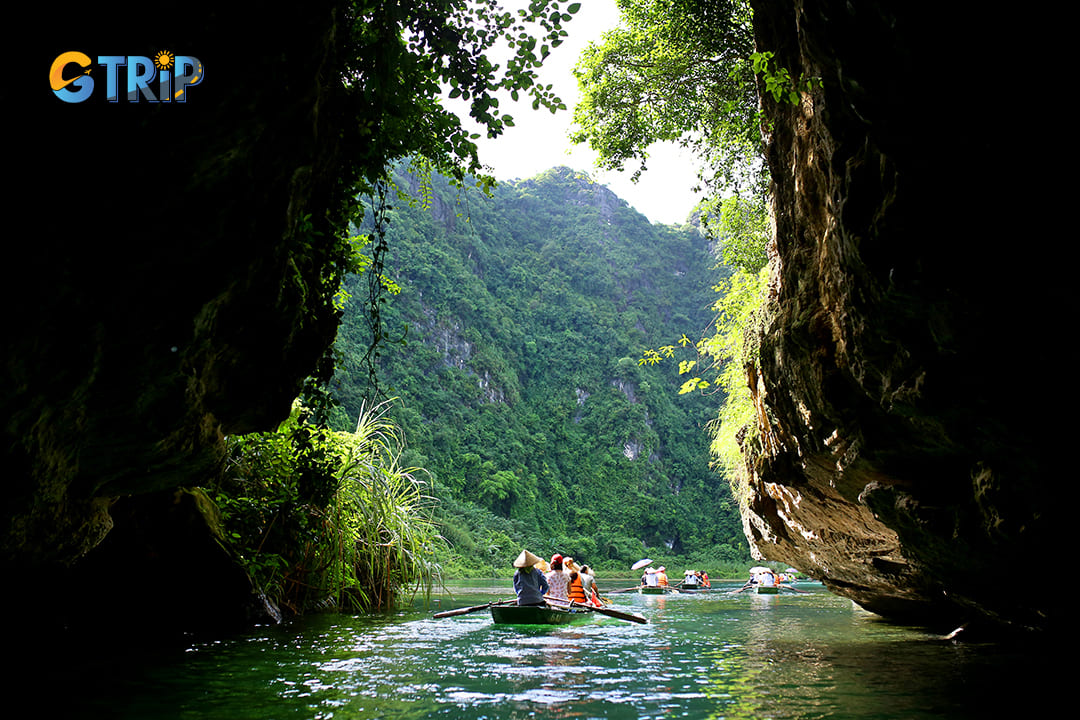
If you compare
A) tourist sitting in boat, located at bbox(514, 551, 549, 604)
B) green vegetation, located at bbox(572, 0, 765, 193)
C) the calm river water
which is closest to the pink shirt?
tourist sitting in boat, located at bbox(514, 551, 549, 604)

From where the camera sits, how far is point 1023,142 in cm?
307

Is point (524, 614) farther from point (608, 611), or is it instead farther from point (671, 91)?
point (671, 91)

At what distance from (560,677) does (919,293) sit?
11.3 ft

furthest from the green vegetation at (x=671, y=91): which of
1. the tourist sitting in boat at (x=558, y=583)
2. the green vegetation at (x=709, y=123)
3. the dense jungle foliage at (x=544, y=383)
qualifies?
the dense jungle foliage at (x=544, y=383)

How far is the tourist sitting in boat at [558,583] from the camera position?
1118cm

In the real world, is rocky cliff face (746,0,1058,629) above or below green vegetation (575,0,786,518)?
below

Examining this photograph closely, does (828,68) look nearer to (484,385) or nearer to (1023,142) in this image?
(1023,142)

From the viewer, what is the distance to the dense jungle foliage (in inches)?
1662

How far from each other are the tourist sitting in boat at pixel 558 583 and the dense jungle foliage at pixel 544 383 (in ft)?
57.6

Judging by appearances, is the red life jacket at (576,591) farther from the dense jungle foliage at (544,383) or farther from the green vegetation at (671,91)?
the dense jungle foliage at (544,383)

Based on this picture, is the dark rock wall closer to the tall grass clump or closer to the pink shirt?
the tall grass clump

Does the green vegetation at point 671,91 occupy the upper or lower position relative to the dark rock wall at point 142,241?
upper

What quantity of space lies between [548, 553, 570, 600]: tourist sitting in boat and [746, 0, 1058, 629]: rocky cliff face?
582 centimetres

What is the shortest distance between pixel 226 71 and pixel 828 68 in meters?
3.06
